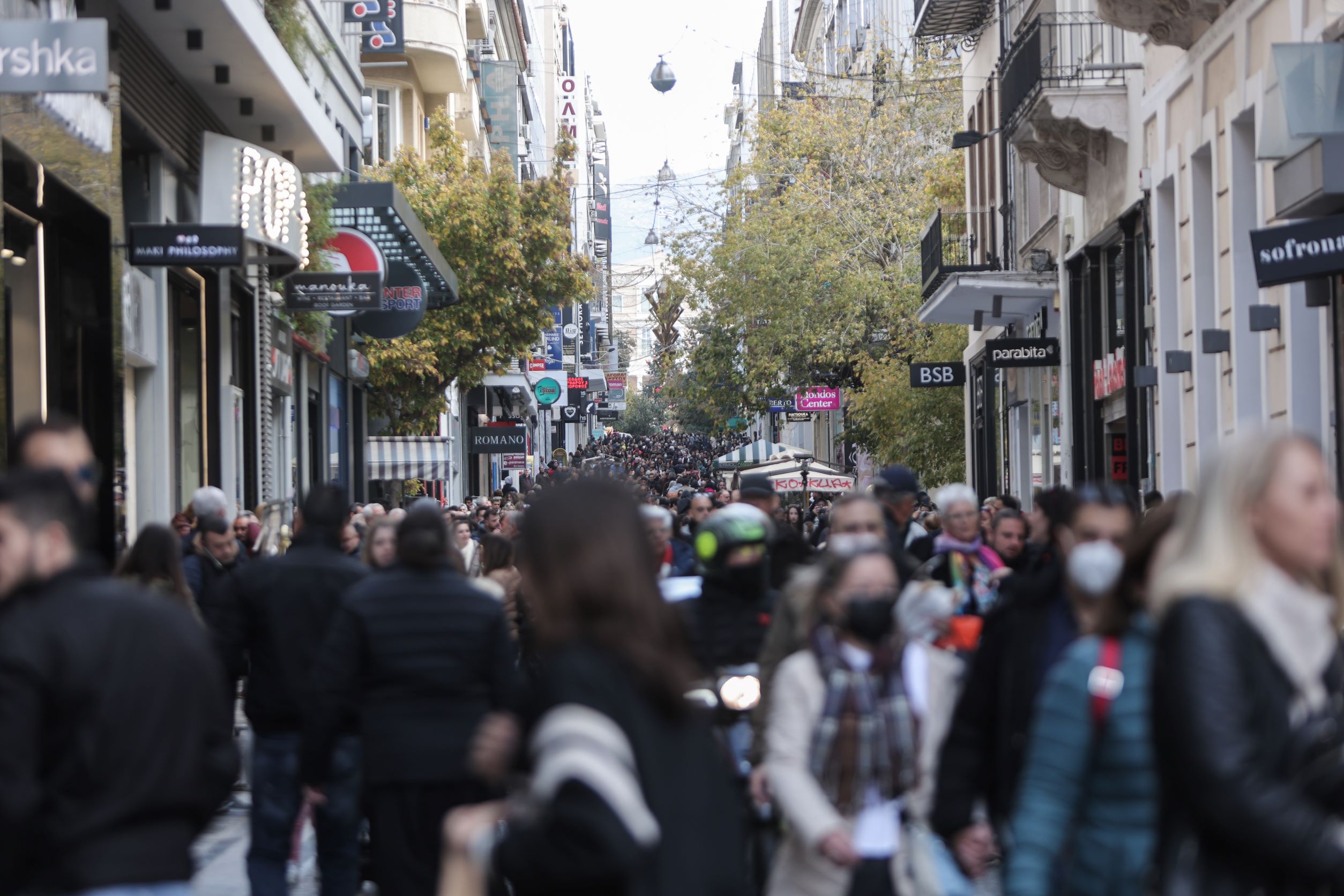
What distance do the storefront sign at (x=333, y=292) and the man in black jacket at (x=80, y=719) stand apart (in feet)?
58.0

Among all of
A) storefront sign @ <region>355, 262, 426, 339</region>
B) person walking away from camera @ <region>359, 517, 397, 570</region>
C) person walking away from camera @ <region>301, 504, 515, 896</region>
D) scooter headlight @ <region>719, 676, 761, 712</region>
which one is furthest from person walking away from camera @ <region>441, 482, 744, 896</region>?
storefront sign @ <region>355, 262, 426, 339</region>

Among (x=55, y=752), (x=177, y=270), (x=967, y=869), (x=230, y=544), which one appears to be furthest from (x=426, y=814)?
(x=177, y=270)

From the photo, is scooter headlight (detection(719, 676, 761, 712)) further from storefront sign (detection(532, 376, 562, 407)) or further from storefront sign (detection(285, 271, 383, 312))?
storefront sign (detection(532, 376, 562, 407))

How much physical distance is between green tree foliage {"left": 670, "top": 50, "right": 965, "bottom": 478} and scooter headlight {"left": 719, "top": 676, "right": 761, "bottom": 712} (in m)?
30.9

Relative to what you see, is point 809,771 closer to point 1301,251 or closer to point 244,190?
point 1301,251

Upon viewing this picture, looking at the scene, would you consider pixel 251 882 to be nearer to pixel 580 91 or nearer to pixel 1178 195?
pixel 1178 195

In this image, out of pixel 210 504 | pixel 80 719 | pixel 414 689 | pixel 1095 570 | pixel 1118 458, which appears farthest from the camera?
pixel 1118 458

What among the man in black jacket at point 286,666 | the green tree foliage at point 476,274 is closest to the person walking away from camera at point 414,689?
the man in black jacket at point 286,666

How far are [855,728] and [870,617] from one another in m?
0.33

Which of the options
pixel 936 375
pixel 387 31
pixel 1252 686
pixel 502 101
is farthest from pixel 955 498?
pixel 502 101

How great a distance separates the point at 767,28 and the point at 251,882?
12221 cm

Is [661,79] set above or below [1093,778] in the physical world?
above

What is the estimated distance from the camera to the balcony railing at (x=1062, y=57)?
20.6 m

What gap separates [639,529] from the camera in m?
3.28
